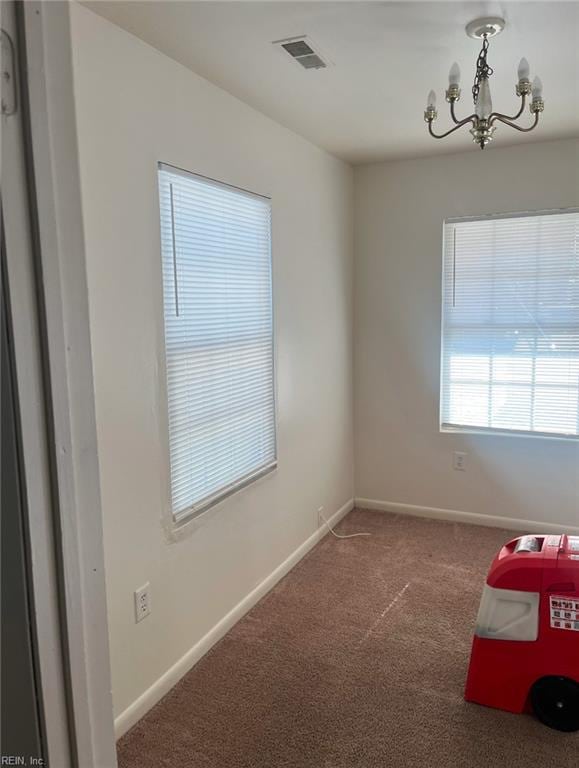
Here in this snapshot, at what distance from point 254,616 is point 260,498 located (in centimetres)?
57

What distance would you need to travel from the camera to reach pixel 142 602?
7.01 ft

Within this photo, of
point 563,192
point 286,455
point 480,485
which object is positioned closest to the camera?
point 286,455

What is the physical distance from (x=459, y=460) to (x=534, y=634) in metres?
2.00

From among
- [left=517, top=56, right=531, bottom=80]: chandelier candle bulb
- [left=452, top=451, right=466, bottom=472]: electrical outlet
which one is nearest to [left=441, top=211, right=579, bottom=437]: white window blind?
[left=452, top=451, right=466, bottom=472]: electrical outlet

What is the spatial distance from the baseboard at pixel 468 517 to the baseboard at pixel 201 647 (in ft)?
2.51

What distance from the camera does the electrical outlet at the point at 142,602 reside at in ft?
6.93

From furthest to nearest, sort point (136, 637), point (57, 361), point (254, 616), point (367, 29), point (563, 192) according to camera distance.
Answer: point (563, 192) → point (254, 616) → point (136, 637) → point (367, 29) → point (57, 361)

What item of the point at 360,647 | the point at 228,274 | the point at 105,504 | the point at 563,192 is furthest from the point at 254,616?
the point at 563,192

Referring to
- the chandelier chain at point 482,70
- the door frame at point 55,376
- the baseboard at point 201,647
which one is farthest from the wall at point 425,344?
the door frame at point 55,376

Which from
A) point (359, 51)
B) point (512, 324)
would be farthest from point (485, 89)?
point (512, 324)

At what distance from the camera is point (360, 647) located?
2541 mm

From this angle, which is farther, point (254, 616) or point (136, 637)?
point (254, 616)

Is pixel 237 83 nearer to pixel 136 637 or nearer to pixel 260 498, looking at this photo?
pixel 260 498

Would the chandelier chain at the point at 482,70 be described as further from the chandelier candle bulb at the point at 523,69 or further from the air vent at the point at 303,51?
the air vent at the point at 303,51
